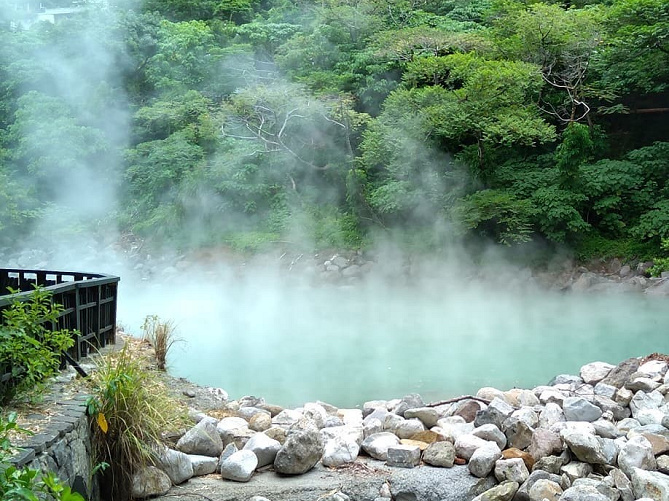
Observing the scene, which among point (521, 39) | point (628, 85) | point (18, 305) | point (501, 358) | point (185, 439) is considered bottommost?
Result: point (501, 358)

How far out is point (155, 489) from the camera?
10.1 ft

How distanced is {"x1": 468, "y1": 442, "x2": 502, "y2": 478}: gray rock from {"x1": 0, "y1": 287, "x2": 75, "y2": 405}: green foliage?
6.79 feet

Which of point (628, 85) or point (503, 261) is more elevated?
point (628, 85)

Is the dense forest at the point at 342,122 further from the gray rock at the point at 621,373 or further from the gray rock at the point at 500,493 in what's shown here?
the gray rock at the point at 500,493

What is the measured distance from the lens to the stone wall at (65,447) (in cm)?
243

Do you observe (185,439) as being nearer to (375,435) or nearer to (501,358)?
(375,435)

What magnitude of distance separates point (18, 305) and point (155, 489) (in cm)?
103

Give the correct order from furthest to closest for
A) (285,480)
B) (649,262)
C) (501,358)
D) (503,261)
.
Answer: (503,261), (649,262), (501,358), (285,480)

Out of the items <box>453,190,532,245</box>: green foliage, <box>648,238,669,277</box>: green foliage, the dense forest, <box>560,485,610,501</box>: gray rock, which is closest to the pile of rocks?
<box>560,485,610,501</box>: gray rock

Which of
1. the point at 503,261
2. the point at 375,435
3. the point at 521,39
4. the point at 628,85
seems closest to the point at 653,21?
the point at 628,85

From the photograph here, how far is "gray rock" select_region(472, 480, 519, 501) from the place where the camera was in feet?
10.1

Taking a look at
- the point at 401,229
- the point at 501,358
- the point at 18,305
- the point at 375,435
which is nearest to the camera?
the point at 18,305

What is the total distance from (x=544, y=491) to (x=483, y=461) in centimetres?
37

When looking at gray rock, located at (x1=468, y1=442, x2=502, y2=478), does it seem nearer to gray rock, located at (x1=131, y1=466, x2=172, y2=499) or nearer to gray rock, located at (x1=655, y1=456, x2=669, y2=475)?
gray rock, located at (x1=655, y1=456, x2=669, y2=475)
